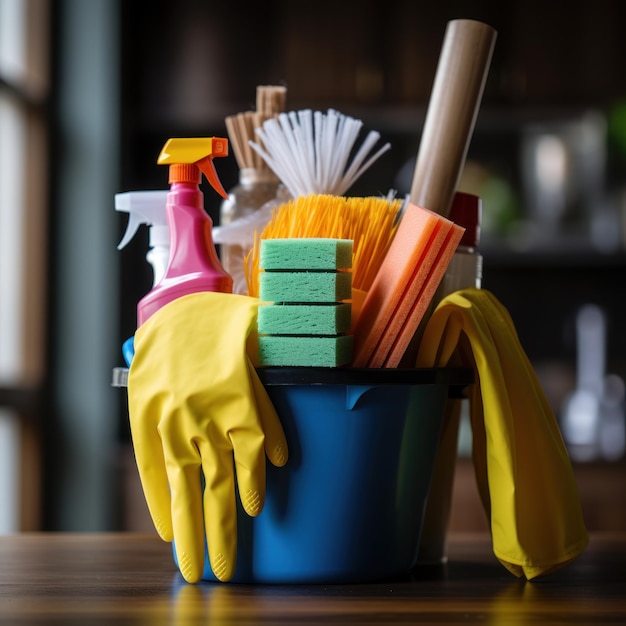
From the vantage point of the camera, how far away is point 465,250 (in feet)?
2.34

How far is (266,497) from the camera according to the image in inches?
23.0

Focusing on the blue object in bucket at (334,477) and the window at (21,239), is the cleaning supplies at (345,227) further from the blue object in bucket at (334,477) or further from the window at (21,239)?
the window at (21,239)

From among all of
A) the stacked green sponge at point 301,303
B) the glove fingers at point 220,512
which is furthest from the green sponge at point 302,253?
the glove fingers at point 220,512

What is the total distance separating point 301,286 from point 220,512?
0.13 meters

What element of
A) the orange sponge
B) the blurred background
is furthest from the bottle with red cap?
the blurred background

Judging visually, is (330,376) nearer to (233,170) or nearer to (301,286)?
(301,286)

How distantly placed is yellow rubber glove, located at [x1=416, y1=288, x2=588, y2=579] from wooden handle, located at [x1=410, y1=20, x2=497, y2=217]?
0.08m

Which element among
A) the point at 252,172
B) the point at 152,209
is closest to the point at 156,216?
the point at 152,209

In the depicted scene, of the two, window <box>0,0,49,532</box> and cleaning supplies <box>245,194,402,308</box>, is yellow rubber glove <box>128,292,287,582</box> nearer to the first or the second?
cleaning supplies <box>245,194,402,308</box>

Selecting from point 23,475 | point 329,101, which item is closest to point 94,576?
point 23,475

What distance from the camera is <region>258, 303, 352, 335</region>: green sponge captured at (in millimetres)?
559

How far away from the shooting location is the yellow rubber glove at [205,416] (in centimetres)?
56

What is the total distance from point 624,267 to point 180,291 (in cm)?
228

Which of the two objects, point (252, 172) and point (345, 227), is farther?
point (252, 172)
